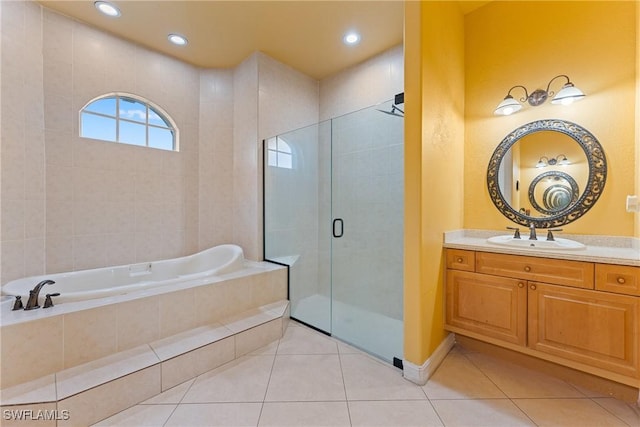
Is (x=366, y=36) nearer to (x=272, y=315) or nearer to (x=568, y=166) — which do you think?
(x=568, y=166)

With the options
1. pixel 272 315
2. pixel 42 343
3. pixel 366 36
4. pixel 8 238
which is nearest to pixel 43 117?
pixel 8 238

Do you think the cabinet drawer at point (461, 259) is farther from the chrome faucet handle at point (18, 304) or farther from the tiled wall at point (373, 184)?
the chrome faucet handle at point (18, 304)

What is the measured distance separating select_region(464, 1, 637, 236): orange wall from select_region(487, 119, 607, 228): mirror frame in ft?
0.12

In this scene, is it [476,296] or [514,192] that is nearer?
[476,296]

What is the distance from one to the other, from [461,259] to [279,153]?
7.24ft

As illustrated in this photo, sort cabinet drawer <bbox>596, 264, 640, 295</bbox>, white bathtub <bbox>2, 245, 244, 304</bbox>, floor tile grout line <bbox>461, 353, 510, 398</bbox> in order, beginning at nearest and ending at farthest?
cabinet drawer <bbox>596, 264, 640, 295</bbox> → floor tile grout line <bbox>461, 353, 510, 398</bbox> → white bathtub <bbox>2, 245, 244, 304</bbox>

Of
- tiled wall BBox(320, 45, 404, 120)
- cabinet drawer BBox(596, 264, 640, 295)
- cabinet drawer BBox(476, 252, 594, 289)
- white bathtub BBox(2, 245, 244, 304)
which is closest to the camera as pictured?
cabinet drawer BBox(596, 264, 640, 295)

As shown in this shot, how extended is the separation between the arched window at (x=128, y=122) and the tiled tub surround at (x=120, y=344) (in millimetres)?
1697

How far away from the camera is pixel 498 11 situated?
224 centimetres

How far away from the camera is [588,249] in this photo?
172 cm

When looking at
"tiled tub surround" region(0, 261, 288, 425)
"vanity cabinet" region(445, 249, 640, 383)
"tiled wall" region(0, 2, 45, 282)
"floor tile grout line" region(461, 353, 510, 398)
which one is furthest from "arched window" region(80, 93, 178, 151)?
"floor tile grout line" region(461, 353, 510, 398)

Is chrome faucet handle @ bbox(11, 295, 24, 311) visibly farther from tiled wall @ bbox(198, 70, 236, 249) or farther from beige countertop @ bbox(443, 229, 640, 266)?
beige countertop @ bbox(443, 229, 640, 266)

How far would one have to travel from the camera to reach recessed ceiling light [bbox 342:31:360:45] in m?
2.65

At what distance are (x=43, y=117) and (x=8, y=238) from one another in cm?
104
